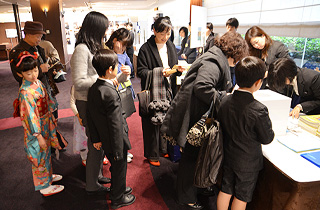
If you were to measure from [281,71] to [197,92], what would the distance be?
764 mm

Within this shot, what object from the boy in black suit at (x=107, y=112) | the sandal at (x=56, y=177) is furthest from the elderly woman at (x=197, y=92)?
the sandal at (x=56, y=177)

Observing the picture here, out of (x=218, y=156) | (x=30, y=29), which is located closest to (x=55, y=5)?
(x=30, y=29)

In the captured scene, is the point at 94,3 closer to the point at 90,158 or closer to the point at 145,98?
the point at 145,98

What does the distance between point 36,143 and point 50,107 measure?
0.40 meters

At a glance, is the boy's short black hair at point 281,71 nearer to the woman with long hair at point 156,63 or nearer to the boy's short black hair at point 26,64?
the woman with long hair at point 156,63

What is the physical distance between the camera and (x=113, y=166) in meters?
1.75

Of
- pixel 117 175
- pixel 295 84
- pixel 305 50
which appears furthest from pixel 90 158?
pixel 305 50

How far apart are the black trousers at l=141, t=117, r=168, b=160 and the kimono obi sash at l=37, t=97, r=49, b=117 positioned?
910 millimetres

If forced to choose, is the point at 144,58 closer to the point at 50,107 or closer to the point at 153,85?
the point at 153,85

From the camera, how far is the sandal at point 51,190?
203 cm

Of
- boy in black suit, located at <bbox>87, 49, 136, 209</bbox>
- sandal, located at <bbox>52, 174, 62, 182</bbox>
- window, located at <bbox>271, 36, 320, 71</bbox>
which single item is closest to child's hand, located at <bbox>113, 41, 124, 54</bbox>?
boy in black suit, located at <bbox>87, 49, 136, 209</bbox>

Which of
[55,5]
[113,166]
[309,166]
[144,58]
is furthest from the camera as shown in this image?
[55,5]

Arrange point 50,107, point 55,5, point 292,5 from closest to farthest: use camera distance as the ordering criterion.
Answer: point 50,107 < point 292,5 < point 55,5

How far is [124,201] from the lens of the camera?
1905 mm
